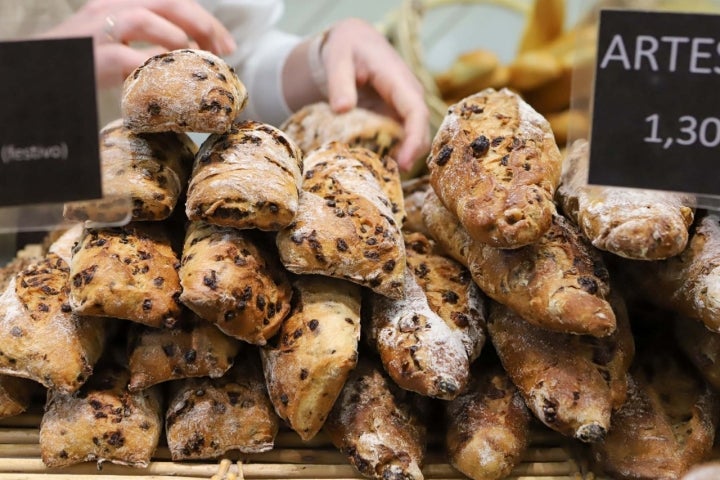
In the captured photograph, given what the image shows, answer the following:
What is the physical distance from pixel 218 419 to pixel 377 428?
218 millimetres

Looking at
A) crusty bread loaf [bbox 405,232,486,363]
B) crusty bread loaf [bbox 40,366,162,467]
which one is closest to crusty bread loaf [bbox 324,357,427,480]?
crusty bread loaf [bbox 405,232,486,363]

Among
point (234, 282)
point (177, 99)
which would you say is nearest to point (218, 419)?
point (234, 282)

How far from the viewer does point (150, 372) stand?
3.42 feet

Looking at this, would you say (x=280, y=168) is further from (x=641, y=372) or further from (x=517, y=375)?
(x=641, y=372)

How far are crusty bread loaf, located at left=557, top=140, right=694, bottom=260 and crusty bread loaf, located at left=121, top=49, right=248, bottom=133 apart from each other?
0.47m

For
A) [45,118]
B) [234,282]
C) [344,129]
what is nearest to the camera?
[45,118]

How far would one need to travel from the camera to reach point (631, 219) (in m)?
0.96

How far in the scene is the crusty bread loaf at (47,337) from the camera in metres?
1.02

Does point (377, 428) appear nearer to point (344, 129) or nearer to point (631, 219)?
point (631, 219)

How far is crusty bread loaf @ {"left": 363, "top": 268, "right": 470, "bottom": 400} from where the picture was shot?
101cm

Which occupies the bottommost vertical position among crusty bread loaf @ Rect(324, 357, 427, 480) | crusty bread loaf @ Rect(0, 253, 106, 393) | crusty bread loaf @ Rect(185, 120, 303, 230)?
crusty bread loaf @ Rect(324, 357, 427, 480)

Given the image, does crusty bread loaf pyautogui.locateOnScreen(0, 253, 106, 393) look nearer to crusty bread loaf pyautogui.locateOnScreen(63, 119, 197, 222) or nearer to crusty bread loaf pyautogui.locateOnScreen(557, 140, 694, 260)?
crusty bread loaf pyautogui.locateOnScreen(63, 119, 197, 222)

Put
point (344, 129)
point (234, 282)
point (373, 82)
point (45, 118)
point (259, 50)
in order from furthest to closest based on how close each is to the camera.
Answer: point (259, 50) < point (373, 82) < point (344, 129) < point (234, 282) < point (45, 118)

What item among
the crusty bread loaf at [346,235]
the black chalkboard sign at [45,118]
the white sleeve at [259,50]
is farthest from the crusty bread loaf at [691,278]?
the white sleeve at [259,50]
